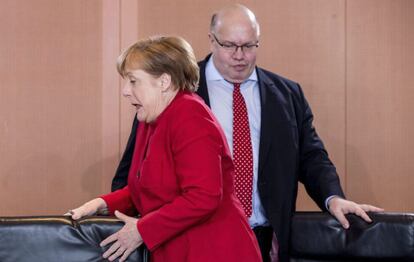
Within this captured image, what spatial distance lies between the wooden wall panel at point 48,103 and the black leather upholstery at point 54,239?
6.07 ft

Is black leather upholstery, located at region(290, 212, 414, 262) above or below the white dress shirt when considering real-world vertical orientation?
below

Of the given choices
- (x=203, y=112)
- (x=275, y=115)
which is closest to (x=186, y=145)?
(x=203, y=112)

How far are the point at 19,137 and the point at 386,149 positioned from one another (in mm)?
1932

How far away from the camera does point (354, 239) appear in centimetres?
234

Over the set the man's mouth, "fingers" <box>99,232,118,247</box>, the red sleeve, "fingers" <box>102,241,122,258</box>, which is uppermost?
the man's mouth

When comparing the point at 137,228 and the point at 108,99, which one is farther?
the point at 108,99

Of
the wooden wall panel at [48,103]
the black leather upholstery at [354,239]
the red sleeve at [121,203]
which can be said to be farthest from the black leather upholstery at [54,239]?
the wooden wall panel at [48,103]

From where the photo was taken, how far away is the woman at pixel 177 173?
198cm

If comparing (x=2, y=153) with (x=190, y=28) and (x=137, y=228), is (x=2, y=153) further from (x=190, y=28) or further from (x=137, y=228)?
(x=137, y=228)

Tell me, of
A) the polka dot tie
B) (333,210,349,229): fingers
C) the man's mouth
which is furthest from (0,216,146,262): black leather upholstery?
the man's mouth

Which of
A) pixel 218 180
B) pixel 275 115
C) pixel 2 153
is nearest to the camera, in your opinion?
pixel 218 180

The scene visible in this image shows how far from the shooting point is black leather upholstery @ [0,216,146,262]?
2023mm

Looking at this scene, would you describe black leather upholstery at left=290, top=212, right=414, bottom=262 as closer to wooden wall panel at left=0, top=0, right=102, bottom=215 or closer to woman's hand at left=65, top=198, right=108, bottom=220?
woman's hand at left=65, top=198, right=108, bottom=220

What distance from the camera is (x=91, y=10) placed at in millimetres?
3896
